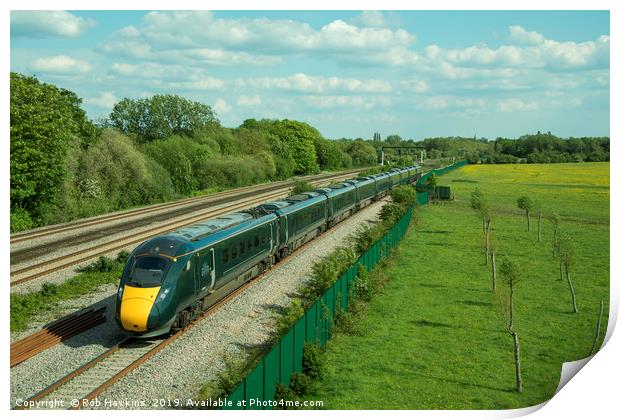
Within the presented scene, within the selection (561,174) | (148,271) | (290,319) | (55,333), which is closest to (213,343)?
(290,319)

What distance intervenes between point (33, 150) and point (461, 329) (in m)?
27.0

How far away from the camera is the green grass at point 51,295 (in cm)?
2286

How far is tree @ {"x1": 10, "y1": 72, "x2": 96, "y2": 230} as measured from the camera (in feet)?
117

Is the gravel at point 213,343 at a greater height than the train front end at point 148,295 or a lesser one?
lesser

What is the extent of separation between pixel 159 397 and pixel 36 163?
25.6m

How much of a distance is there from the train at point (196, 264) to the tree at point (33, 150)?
50.6 feet

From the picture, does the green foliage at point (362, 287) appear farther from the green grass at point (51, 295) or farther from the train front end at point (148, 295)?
the green grass at point (51, 295)

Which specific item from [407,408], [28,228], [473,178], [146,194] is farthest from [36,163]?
[473,178]

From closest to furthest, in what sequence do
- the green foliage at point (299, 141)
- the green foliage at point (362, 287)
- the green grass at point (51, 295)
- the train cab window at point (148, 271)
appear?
the train cab window at point (148, 271), the green grass at point (51, 295), the green foliage at point (362, 287), the green foliage at point (299, 141)

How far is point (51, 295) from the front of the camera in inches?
1006

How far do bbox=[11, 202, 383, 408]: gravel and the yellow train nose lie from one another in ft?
3.91

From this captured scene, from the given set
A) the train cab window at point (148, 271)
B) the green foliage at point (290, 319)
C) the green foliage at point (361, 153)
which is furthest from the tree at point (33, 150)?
the green foliage at point (361, 153)

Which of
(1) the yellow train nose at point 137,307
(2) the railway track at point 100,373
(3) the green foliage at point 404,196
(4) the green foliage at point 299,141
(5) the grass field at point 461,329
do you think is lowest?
(5) the grass field at point 461,329

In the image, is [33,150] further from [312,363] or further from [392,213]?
[392,213]
